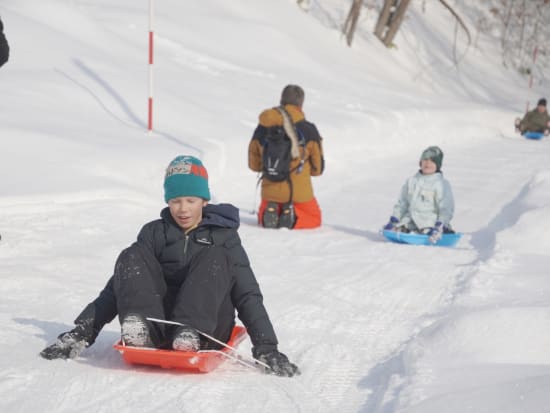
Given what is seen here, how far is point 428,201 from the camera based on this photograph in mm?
8250

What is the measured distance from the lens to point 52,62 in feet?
44.8

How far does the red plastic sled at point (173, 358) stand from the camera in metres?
3.88

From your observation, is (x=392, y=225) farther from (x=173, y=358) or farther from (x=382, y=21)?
(x=382, y=21)

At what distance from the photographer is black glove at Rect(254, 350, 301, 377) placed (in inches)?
161

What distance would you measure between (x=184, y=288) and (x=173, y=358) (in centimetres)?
31

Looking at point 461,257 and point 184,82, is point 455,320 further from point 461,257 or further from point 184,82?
point 184,82

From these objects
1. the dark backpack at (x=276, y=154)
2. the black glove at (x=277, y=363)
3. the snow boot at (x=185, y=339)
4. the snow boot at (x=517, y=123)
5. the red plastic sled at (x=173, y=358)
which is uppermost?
the dark backpack at (x=276, y=154)

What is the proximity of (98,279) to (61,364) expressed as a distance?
198 centimetres

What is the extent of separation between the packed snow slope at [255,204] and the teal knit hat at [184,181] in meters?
0.80

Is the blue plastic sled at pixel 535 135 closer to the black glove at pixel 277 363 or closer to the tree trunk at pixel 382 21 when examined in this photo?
the tree trunk at pixel 382 21

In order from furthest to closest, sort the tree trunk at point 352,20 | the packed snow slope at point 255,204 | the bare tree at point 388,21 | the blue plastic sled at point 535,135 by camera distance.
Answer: the bare tree at point 388,21 → the tree trunk at point 352,20 → the blue plastic sled at point 535,135 → the packed snow slope at point 255,204

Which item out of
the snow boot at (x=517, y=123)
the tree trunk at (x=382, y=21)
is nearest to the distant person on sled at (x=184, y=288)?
the snow boot at (x=517, y=123)

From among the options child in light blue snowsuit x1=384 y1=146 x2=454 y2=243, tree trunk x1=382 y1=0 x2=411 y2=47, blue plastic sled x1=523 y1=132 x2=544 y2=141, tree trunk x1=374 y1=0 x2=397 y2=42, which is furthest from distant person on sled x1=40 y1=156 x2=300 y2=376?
tree trunk x1=374 y1=0 x2=397 y2=42

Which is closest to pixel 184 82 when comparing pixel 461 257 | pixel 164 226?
pixel 461 257
